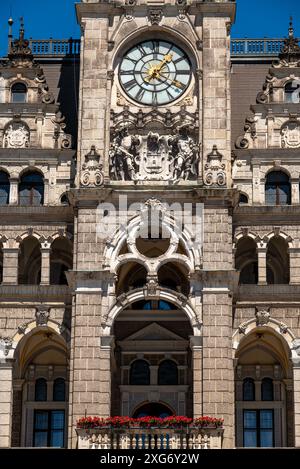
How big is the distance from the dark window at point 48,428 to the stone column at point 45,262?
5.39m

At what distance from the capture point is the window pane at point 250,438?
52844 mm

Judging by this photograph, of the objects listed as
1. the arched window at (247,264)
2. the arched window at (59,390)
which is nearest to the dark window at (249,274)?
the arched window at (247,264)

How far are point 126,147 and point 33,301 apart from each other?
6604 millimetres

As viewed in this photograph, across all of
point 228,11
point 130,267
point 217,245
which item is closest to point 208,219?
point 217,245

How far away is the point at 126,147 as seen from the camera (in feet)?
170

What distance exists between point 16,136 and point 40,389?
9705 mm

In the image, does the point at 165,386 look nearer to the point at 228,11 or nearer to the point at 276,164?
the point at 276,164

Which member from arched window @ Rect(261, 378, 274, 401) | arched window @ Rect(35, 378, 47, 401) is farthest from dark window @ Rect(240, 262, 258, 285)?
arched window @ Rect(35, 378, 47, 401)

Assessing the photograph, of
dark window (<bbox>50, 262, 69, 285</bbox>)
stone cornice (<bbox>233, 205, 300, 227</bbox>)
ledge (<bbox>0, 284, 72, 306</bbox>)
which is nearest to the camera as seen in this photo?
ledge (<bbox>0, 284, 72, 306</bbox>)

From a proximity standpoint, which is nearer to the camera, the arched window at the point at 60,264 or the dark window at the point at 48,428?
the dark window at the point at 48,428

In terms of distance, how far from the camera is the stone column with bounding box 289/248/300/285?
51.5 m

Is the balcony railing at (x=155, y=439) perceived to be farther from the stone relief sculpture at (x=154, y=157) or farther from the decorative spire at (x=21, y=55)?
the decorative spire at (x=21, y=55)

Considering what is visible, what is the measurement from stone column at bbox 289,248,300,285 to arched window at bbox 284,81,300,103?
6063 mm

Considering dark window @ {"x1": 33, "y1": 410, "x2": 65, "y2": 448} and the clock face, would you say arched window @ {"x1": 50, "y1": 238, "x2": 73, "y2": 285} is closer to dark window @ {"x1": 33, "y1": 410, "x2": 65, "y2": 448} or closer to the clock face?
dark window @ {"x1": 33, "y1": 410, "x2": 65, "y2": 448}
